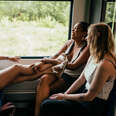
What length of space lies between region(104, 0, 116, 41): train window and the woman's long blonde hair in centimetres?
48

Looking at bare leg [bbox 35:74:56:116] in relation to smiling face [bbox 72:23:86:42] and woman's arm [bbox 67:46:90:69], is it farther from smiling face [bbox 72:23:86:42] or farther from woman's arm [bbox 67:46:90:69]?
smiling face [bbox 72:23:86:42]

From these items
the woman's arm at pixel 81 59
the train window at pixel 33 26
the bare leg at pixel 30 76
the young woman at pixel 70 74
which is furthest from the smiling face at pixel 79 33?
the train window at pixel 33 26

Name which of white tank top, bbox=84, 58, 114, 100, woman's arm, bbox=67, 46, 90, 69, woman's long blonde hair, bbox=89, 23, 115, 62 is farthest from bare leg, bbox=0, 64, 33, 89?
woman's long blonde hair, bbox=89, 23, 115, 62

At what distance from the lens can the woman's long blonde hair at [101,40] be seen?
56.9 inches

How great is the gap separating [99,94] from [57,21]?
169 centimetres

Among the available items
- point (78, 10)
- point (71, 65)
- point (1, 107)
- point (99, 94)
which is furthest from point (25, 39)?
point (99, 94)

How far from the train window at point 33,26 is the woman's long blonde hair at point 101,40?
57.2 inches

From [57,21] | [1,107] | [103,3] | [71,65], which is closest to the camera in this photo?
[1,107]

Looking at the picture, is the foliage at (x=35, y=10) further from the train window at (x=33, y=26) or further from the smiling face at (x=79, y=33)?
the smiling face at (x=79, y=33)

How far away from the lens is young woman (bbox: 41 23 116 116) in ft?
4.58

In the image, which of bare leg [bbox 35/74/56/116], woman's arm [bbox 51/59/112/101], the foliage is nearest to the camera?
woman's arm [bbox 51/59/112/101]

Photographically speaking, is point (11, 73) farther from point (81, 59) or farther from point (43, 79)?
point (81, 59)

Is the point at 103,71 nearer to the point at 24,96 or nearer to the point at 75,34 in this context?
the point at 75,34

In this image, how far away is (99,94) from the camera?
1.49 meters
